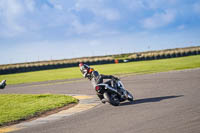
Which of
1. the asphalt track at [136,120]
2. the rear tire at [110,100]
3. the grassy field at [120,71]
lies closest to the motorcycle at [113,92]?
the rear tire at [110,100]

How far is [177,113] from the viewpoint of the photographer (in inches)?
356

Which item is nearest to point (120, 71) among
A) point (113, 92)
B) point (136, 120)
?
point (113, 92)

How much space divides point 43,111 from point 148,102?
437 centimetres

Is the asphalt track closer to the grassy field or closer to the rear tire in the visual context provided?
the rear tire

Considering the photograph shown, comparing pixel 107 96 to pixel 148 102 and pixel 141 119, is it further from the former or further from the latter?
pixel 141 119

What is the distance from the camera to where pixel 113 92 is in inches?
471

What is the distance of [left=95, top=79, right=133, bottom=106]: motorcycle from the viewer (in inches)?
462

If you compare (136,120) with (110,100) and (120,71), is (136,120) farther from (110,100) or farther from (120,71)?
(120,71)

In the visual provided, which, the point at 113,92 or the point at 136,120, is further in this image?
the point at 113,92

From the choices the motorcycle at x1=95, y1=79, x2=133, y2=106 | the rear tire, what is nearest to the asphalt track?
the rear tire

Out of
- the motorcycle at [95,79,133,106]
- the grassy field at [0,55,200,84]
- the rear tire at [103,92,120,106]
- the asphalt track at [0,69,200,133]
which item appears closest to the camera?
the asphalt track at [0,69,200,133]

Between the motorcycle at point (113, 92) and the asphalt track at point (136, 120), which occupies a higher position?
the motorcycle at point (113, 92)

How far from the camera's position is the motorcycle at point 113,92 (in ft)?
38.5

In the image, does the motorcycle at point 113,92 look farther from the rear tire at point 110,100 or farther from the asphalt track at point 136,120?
the asphalt track at point 136,120
